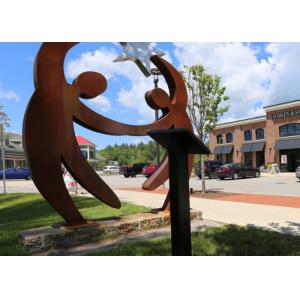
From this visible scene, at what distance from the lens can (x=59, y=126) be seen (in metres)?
7.25

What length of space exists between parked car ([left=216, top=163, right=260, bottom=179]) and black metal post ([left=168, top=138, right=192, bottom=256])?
23749 millimetres

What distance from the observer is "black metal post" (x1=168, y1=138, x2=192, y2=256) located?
465 cm

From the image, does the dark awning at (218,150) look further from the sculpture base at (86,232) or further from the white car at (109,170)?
the sculpture base at (86,232)

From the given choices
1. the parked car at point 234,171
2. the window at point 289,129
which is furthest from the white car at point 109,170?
the parked car at point 234,171

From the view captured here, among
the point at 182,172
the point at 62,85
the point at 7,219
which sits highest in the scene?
the point at 62,85

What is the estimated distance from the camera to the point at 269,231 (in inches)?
311

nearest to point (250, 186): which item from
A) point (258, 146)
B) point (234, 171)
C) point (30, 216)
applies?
point (234, 171)

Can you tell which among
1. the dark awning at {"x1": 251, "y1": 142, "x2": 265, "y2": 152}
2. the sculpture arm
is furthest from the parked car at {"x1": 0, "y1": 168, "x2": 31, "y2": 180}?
the sculpture arm

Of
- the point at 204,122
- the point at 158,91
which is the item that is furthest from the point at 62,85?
the point at 204,122

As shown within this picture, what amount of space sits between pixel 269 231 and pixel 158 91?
4.12 meters

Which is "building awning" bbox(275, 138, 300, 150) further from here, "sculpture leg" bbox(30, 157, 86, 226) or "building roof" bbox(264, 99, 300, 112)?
"sculpture leg" bbox(30, 157, 86, 226)

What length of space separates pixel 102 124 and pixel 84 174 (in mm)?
1193

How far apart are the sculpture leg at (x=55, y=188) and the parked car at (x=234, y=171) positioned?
2158 cm

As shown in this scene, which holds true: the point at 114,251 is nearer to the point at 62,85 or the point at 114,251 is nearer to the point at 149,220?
the point at 149,220
